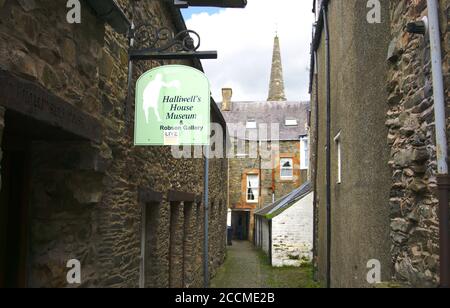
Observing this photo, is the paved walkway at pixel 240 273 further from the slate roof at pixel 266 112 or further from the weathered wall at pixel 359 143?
the slate roof at pixel 266 112

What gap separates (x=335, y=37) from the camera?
954 centimetres

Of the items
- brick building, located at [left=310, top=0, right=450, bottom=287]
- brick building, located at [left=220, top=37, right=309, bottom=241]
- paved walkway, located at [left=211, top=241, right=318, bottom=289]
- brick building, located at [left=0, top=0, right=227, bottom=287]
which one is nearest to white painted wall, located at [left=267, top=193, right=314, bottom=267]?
paved walkway, located at [left=211, top=241, right=318, bottom=289]

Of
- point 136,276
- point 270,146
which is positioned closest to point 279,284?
point 136,276

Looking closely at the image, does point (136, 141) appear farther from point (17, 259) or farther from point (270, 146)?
point (270, 146)

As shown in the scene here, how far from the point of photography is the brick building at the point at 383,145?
3832 millimetres

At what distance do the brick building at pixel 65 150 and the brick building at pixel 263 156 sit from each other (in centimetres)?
2259

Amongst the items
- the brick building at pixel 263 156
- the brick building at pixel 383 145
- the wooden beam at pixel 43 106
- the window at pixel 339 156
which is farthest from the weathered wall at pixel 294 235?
the wooden beam at pixel 43 106

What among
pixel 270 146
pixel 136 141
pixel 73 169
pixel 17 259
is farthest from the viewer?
pixel 270 146

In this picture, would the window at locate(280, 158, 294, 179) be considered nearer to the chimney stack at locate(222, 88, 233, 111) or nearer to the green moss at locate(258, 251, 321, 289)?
the chimney stack at locate(222, 88, 233, 111)

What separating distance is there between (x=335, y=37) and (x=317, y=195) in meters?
5.96

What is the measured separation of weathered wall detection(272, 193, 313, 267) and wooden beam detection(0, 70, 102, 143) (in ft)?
48.1

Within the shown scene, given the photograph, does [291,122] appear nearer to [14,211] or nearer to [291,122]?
[291,122]

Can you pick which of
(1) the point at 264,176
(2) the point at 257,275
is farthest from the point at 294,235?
(1) the point at 264,176

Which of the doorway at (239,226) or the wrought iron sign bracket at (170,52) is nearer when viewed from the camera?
the wrought iron sign bracket at (170,52)
